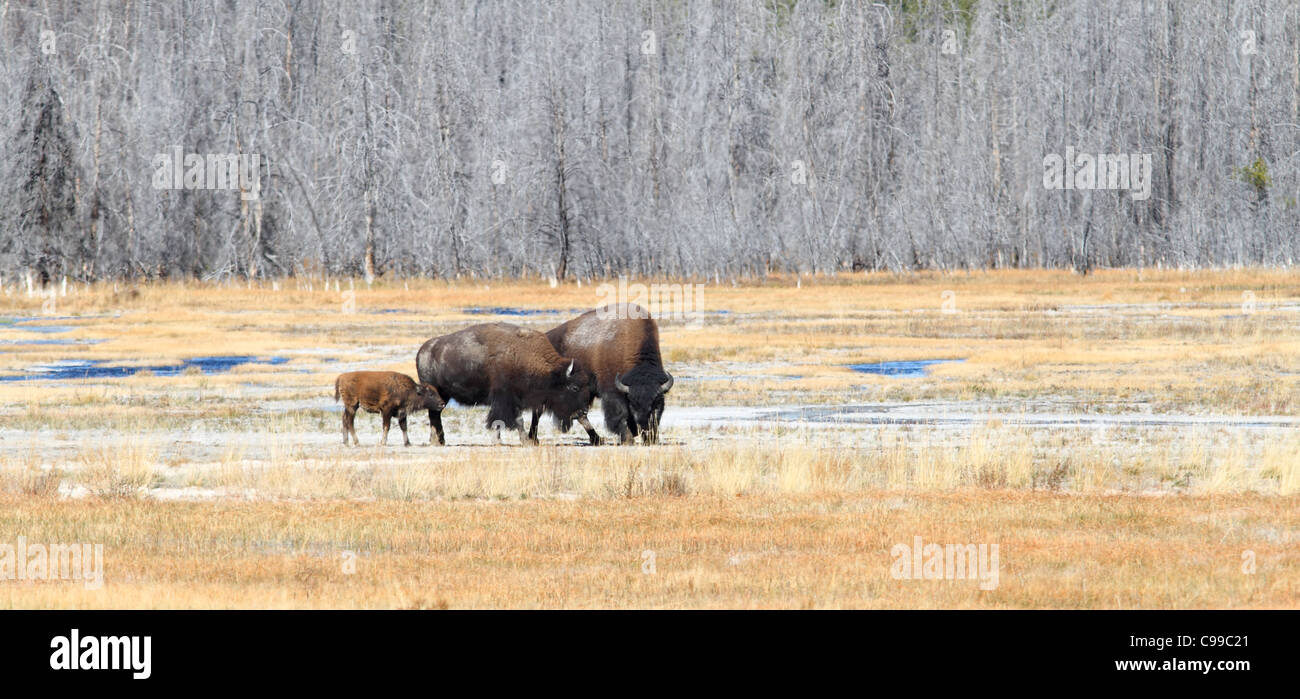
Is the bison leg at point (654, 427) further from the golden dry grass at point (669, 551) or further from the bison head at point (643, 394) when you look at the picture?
the golden dry grass at point (669, 551)

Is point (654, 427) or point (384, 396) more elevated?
point (384, 396)

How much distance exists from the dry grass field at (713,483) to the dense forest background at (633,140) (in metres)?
36.8

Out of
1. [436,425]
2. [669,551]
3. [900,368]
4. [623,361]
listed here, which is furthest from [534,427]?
[900,368]

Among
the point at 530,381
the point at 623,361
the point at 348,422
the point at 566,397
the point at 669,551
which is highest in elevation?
the point at 623,361

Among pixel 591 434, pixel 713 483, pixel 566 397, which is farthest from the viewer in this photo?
pixel 566 397

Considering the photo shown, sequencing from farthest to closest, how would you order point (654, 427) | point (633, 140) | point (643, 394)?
1. point (633, 140)
2. point (654, 427)
3. point (643, 394)

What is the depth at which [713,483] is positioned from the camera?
55.4 ft

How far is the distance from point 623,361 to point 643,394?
1.02 metres

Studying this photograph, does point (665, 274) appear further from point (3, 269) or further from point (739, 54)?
point (3, 269)

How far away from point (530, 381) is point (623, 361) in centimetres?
153

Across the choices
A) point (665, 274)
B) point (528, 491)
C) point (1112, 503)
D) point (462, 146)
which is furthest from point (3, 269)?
point (1112, 503)

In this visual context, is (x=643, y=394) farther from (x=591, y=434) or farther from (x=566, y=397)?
(x=566, y=397)

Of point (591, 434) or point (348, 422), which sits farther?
point (591, 434)

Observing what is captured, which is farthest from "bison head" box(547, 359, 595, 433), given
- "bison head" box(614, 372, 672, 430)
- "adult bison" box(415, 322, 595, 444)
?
"bison head" box(614, 372, 672, 430)
